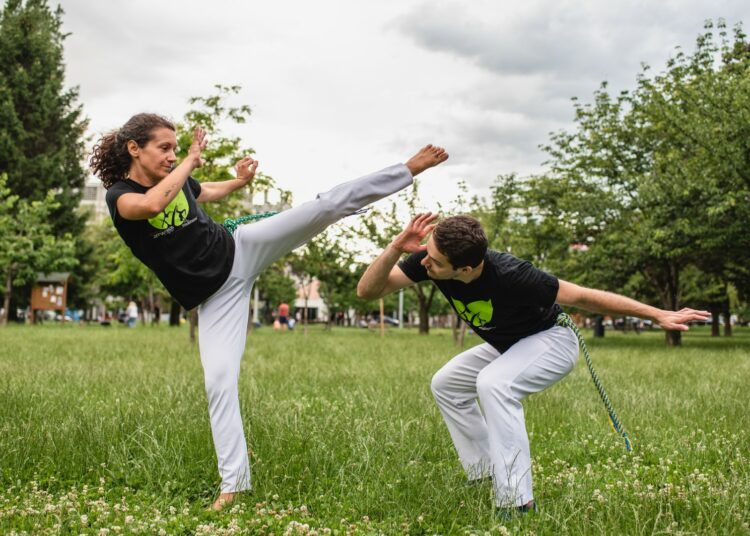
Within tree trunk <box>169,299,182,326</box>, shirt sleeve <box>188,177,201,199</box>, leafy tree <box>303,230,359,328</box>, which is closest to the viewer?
shirt sleeve <box>188,177,201,199</box>

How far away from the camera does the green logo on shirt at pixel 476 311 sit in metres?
4.04

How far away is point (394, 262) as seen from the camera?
3.82 metres

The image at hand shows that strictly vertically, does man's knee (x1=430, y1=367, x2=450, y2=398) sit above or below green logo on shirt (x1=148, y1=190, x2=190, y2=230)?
below

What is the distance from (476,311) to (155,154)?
211 cm

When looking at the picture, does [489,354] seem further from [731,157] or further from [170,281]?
[731,157]

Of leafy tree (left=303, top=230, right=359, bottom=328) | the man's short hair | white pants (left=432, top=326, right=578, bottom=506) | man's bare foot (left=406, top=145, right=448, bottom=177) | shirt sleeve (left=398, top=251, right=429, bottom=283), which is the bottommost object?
white pants (left=432, top=326, right=578, bottom=506)

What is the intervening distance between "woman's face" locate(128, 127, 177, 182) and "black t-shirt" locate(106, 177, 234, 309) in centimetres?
11

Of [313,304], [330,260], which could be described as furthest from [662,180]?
[313,304]

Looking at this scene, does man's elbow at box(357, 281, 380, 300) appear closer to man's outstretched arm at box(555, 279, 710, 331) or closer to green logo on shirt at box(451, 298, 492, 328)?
green logo on shirt at box(451, 298, 492, 328)

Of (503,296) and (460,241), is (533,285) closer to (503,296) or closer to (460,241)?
(503,296)

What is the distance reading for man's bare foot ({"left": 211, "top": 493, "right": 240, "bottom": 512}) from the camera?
376 cm

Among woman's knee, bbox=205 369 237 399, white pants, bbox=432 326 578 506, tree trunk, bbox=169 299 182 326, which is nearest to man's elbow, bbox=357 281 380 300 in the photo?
white pants, bbox=432 326 578 506

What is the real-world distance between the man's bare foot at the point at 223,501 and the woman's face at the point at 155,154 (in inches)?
74.4

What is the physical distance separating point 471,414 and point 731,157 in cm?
1759
